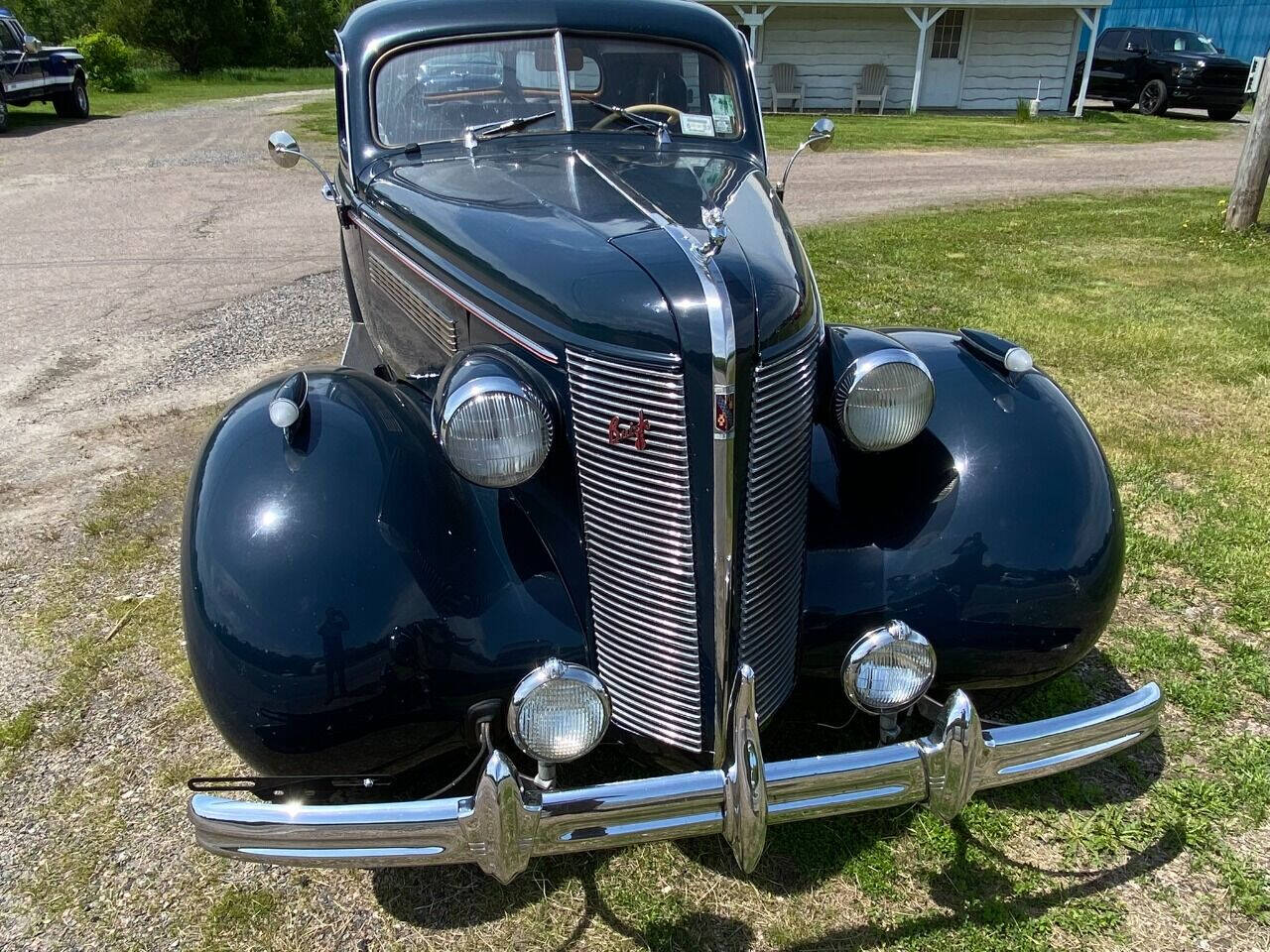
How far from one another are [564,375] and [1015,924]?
1.72 metres

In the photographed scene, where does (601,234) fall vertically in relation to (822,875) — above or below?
above

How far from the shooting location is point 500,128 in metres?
3.33

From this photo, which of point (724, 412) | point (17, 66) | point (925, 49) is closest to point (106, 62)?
point (17, 66)

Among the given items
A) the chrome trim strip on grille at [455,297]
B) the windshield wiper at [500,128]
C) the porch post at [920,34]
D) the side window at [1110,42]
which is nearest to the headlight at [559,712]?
the chrome trim strip on grille at [455,297]

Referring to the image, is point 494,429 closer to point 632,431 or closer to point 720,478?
point 632,431

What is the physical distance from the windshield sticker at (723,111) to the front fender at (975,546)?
1.73m

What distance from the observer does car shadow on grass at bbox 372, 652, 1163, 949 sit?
90.4 inches

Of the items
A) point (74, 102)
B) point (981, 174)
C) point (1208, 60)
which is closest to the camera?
point (981, 174)

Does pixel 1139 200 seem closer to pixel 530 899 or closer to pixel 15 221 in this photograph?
pixel 530 899

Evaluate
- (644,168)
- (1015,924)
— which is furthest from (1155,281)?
(1015,924)

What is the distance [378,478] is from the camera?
7.18 ft

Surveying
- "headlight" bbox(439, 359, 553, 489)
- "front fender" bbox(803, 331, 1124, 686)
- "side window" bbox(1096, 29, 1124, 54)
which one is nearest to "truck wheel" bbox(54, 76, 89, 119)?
"headlight" bbox(439, 359, 553, 489)

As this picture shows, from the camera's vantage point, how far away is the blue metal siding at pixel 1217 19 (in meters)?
24.7

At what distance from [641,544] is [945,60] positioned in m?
22.9
